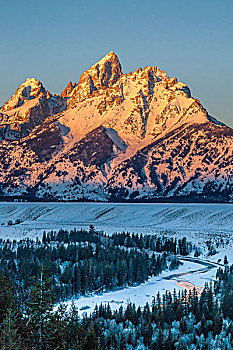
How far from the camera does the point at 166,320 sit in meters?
49.8

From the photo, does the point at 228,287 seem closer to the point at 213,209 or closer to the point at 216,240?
the point at 216,240

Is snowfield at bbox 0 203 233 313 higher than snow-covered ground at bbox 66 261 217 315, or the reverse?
snowfield at bbox 0 203 233 313

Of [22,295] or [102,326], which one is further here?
[22,295]

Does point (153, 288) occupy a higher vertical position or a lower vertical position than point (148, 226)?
lower

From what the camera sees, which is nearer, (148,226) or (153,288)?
(153,288)

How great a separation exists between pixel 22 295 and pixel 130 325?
18.0 metres

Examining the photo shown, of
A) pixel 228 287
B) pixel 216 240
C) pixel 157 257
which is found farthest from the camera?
pixel 216 240

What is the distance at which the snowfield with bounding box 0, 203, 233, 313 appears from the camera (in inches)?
2660

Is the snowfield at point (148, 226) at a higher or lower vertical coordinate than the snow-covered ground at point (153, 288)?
higher

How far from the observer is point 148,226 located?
481 feet

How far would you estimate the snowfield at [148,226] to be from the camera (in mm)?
67562

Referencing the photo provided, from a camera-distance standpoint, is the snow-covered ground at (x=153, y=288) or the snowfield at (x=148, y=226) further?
the snowfield at (x=148, y=226)

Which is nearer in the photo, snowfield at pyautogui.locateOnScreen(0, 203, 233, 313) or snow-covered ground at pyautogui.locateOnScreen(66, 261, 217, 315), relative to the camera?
snow-covered ground at pyautogui.locateOnScreen(66, 261, 217, 315)

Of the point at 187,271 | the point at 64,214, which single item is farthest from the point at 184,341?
the point at 64,214
